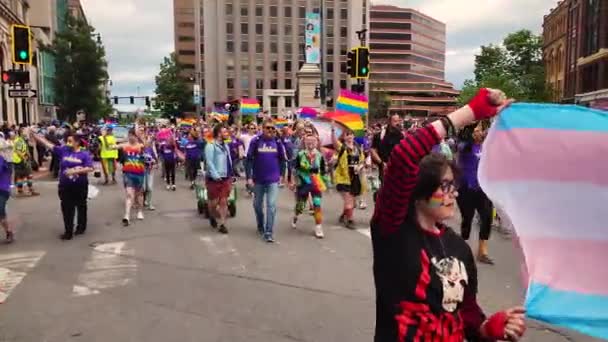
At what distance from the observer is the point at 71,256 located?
8.84 m

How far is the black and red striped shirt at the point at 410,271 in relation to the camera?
2.43 m

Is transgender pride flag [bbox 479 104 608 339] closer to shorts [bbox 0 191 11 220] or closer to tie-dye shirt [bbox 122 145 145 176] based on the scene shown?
shorts [bbox 0 191 11 220]

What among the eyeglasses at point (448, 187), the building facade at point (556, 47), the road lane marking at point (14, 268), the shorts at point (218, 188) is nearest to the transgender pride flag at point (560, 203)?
the eyeglasses at point (448, 187)

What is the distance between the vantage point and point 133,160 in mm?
11961

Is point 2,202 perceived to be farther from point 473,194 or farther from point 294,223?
point 473,194

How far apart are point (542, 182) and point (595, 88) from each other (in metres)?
59.8

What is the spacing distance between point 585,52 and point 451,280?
63.0 metres

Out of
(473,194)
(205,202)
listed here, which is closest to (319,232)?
(473,194)

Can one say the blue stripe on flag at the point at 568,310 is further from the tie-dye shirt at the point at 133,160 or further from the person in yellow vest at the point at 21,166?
the person in yellow vest at the point at 21,166

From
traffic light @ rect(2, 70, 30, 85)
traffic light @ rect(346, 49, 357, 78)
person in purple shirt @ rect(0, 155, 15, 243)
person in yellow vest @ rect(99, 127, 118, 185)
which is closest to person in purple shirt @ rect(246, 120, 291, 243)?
person in purple shirt @ rect(0, 155, 15, 243)

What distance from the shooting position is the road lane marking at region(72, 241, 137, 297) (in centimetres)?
708

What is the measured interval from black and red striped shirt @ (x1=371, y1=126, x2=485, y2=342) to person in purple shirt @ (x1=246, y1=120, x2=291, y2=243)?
282 inches

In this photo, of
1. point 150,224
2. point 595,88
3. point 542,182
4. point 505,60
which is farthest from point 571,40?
point 542,182

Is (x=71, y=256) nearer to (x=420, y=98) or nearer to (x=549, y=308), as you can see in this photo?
(x=549, y=308)
